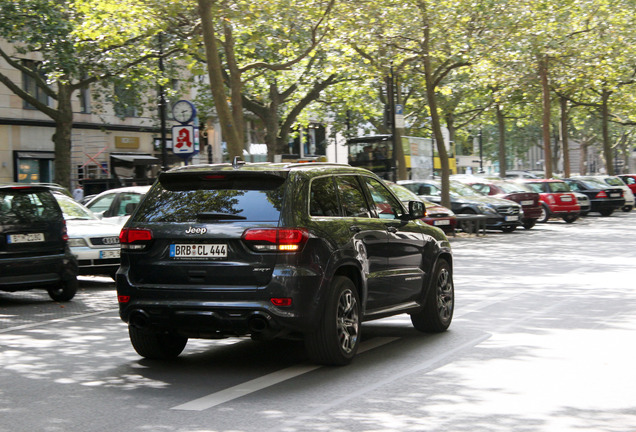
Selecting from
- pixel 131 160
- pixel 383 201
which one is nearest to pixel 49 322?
pixel 383 201

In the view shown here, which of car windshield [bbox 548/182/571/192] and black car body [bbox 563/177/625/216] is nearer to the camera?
car windshield [bbox 548/182/571/192]

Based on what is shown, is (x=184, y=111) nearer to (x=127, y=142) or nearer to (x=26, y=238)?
(x=26, y=238)

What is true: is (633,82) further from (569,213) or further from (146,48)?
(146,48)

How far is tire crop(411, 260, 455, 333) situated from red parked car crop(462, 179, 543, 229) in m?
21.0

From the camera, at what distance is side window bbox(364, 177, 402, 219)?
30.1 feet

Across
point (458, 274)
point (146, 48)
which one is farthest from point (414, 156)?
point (458, 274)

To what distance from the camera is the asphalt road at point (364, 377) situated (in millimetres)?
6223

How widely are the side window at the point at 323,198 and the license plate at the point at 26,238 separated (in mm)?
6506

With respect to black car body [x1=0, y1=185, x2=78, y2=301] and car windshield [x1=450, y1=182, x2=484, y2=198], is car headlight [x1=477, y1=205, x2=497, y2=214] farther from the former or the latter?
black car body [x1=0, y1=185, x2=78, y2=301]

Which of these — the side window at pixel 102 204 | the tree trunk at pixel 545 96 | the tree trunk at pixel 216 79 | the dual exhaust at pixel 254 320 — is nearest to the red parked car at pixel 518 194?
the tree trunk at pixel 545 96

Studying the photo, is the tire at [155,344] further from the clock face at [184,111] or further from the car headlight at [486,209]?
the car headlight at [486,209]

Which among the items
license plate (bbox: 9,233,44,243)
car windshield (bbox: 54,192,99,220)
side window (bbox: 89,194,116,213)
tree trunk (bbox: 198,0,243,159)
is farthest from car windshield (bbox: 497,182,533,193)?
license plate (bbox: 9,233,44,243)

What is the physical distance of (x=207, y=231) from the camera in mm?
7668

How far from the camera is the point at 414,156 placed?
40.3 meters
